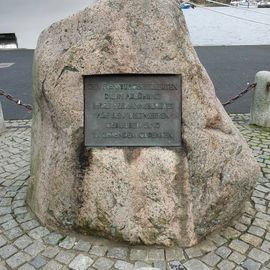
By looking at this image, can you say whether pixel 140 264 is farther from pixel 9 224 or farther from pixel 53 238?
pixel 9 224

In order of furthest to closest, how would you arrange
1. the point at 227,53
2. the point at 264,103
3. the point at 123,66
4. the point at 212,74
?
the point at 227,53 → the point at 212,74 → the point at 264,103 → the point at 123,66

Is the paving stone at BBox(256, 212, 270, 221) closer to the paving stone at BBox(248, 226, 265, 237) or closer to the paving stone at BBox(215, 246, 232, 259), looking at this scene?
the paving stone at BBox(248, 226, 265, 237)

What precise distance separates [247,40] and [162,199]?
17936 mm

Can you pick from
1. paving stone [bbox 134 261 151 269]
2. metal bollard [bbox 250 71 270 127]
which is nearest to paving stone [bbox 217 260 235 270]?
paving stone [bbox 134 261 151 269]

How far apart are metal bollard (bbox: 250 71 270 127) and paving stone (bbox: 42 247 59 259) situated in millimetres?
4544

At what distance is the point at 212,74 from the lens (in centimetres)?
1154

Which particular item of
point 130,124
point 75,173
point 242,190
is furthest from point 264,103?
point 75,173

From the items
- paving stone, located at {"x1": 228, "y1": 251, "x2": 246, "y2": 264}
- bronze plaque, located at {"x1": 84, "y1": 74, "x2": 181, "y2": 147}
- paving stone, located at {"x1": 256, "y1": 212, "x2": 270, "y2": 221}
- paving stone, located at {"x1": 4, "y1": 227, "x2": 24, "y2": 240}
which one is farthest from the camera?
paving stone, located at {"x1": 256, "y1": 212, "x2": 270, "y2": 221}

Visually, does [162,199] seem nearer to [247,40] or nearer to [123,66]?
[123,66]

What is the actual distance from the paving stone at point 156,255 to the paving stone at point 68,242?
0.69 m

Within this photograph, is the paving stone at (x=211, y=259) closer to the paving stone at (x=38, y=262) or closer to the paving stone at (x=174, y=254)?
the paving stone at (x=174, y=254)

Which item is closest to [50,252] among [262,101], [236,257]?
[236,257]

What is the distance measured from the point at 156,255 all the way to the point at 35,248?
3.46 feet

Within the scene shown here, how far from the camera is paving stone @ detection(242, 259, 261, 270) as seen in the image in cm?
309
